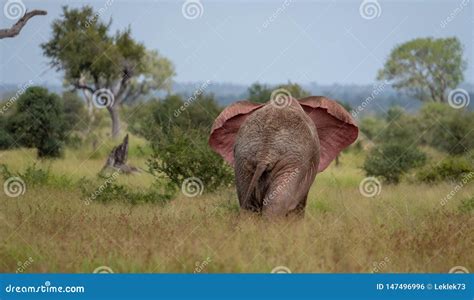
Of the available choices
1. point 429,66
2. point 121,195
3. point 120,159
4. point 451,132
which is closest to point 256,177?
point 121,195

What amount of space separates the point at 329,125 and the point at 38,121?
45.3ft

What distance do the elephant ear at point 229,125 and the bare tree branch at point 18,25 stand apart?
324cm

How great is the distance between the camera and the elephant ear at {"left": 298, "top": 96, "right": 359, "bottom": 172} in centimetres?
959

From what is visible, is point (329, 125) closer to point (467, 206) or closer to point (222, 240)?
point (222, 240)

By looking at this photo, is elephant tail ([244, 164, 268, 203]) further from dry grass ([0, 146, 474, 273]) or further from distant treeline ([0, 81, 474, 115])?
distant treeline ([0, 81, 474, 115])

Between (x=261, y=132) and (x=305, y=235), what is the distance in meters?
1.19

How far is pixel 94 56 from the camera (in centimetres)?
3028

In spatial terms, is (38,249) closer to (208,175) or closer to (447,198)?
(208,175)

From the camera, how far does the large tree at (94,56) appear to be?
29359mm

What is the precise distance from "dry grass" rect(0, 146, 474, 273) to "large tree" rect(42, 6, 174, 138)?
17887 millimetres

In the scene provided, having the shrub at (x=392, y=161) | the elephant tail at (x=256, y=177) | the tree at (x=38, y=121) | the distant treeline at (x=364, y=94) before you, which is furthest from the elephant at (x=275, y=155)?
the tree at (x=38, y=121)

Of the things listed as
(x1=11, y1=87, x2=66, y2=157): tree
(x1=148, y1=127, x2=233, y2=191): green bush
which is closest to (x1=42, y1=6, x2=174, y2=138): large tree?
(x1=11, y1=87, x2=66, y2=157): tree

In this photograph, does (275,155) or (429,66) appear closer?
(275,155)

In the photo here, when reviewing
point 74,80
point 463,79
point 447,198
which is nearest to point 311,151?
point 447,198
